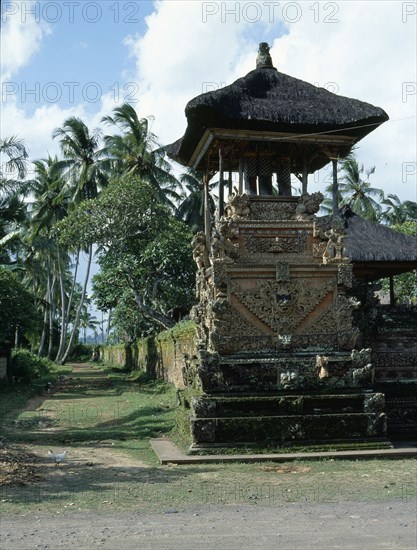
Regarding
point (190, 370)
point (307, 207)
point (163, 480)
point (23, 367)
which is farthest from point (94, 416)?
point (23, 367)

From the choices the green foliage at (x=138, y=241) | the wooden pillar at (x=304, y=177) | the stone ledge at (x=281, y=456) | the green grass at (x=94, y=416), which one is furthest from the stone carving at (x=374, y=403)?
the green foliage at (x=138, y=241)

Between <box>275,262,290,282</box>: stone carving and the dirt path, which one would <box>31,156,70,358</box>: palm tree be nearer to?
<box>275,262,290,282</box>: stone carving

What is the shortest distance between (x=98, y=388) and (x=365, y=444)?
20.5m

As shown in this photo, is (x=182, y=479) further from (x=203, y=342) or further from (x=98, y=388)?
(x=98, y=388)

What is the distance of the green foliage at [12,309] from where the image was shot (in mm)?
29920

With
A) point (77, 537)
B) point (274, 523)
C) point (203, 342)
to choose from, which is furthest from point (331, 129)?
point (77, 537)

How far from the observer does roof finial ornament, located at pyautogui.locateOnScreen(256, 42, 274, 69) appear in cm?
1373

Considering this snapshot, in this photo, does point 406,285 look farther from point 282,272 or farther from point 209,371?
point 209,371

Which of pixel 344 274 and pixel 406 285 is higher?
pixel 406 285

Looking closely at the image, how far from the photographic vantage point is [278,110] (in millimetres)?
12250

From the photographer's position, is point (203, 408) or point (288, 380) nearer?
point (203, 408)

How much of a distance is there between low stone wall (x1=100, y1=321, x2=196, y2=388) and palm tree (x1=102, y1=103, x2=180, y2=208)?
977cm

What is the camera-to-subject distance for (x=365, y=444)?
442 inches

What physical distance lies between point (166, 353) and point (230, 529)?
20.3 metres
